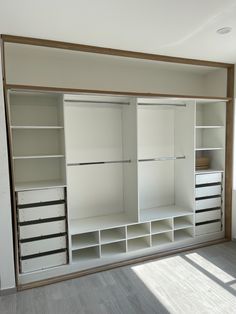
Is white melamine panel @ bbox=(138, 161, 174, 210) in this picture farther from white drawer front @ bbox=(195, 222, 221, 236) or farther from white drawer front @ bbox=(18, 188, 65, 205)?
white drawer front @ bbox=(18, 188, 65, 205)

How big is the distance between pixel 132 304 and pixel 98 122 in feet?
6.95

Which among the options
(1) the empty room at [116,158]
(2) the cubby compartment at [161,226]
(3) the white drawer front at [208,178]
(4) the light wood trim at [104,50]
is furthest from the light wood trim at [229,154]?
(2) the cubby compartment at [161,226]

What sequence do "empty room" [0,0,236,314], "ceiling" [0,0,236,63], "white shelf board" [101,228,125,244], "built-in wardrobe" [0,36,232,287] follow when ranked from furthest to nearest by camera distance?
"white shelf board" [101,228,125,244], "built-in wardrobe" [0,36,232,287], "empty room" [0,0,236,314], "ceiling" [0,0,236,63]

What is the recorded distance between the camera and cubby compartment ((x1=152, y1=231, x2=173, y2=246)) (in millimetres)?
3237

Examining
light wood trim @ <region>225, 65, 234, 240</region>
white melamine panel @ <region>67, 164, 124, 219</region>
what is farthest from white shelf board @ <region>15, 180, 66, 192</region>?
light wood trim @ <region>225, 65, 234, 240</region>

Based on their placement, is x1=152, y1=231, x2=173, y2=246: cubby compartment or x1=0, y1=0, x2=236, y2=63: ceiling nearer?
x1=0, y1=0, x2=236, y2=63: ceiling

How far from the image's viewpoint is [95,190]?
328 centimetres

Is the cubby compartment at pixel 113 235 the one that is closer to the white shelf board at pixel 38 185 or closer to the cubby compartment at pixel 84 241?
the cubby compartment at pixel 84 241

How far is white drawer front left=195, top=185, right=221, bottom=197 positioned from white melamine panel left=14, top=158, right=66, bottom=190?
1865mm

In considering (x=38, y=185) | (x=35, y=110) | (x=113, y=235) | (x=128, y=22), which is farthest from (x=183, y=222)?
(x=128, y=22)

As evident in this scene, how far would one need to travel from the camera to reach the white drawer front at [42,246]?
2.52 meters

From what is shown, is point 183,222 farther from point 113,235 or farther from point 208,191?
point 113,235

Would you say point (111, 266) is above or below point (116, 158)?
below

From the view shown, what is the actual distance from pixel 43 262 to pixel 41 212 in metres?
0.56
